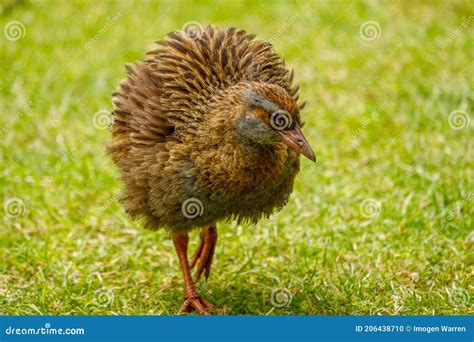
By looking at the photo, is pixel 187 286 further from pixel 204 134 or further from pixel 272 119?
pixel 272 119

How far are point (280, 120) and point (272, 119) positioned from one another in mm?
43

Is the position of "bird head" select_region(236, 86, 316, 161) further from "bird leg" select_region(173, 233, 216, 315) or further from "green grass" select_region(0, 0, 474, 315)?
"green grass" select_region(0, 0, 474, 315)

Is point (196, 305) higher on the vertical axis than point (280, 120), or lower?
lower

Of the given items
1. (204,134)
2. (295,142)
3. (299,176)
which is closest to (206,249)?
(204,134)

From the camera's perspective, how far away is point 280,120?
4.40m

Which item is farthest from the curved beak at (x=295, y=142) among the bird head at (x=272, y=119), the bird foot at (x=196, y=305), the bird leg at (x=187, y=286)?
the bird foot at (x=196, y=305)

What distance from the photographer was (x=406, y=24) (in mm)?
8867

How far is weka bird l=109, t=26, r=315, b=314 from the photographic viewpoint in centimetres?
449

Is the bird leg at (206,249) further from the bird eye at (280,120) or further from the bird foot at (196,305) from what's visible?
the bird eye at (280,120)

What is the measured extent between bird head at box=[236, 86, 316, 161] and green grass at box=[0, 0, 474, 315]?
1.22m

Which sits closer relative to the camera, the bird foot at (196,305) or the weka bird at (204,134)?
the weka bird at (204,134)

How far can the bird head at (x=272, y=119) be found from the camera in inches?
173

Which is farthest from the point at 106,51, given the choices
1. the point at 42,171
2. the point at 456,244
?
the point at 456,244

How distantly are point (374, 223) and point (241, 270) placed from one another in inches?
42.6
